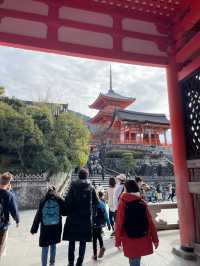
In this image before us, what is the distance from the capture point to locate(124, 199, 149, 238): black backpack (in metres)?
3.07

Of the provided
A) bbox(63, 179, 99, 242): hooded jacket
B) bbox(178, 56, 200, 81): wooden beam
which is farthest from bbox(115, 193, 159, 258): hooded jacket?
bbox(178, 56, 200, 81): wooden beam

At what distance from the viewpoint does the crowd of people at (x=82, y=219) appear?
308cm

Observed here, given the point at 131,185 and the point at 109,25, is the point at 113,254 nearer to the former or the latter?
the point at 131,185

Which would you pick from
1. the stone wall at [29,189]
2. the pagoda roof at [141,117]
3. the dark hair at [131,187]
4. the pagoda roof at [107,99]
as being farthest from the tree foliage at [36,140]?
the pagoda roof at [107,99]

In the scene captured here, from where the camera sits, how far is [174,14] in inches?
188

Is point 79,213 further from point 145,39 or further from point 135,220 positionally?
point 145,39

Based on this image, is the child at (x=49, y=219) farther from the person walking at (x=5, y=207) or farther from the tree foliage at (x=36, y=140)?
the tree foliage at (x=36, y=140)

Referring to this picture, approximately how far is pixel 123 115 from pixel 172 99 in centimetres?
3205

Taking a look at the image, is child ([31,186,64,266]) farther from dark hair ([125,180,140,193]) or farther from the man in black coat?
dark hair ([125,180,140,193])

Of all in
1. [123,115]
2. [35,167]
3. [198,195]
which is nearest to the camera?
[198,195]

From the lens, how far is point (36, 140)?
1722 cm

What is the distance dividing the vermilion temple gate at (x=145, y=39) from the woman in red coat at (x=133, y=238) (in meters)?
1.48

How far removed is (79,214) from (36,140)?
1427 cm

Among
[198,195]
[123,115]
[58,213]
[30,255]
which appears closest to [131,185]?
[58,213]
